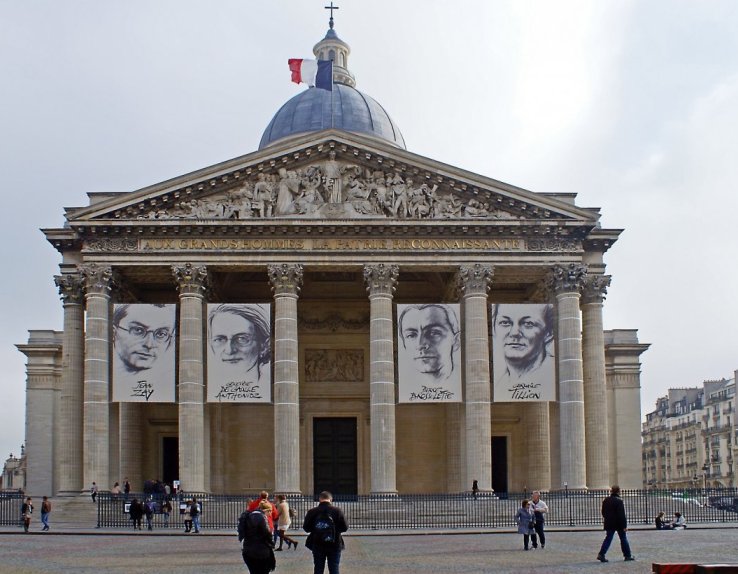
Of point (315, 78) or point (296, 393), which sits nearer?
point (296, 393)

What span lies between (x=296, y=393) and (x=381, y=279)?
18.3ft

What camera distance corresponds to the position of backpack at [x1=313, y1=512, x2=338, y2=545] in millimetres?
16984

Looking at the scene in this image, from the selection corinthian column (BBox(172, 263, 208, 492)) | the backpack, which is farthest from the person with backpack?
corinthian column (BBox(172, 263, 208, 492))

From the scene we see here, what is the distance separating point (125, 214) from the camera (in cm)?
4694

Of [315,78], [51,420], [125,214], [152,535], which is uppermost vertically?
[315,78]

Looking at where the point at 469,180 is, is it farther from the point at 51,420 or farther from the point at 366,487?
the point at 51,420

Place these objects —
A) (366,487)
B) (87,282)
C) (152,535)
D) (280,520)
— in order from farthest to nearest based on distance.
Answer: (366,487) → (87,282) → (152,535) → (280,520)

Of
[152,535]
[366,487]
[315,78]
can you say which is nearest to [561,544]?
[152,535]

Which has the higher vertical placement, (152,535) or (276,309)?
(276,309)

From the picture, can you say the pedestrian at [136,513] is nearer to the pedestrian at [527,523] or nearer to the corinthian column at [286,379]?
the corinthian column at [286,379]

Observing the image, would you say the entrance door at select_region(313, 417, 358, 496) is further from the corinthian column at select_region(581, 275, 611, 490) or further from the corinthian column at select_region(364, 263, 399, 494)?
the corinthian column at select_region(581, 275, 611, 490)

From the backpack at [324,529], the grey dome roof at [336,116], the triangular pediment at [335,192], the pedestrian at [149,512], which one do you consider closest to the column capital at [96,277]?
the triangular pediment at [335,192]

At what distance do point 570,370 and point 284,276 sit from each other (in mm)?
11794

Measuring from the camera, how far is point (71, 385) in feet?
155
